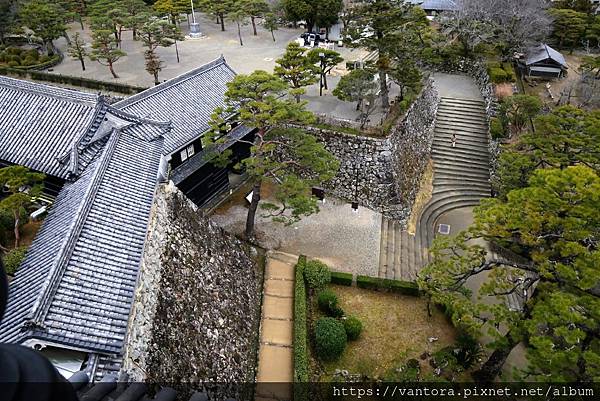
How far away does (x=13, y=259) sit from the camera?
14.8 metres

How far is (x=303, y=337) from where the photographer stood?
1730cm

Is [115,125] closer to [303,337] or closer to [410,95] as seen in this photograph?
[303,337]

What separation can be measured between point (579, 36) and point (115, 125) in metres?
42.6

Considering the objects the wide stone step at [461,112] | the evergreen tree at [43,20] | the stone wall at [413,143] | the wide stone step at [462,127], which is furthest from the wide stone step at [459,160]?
the evergreen tree at [43,20]

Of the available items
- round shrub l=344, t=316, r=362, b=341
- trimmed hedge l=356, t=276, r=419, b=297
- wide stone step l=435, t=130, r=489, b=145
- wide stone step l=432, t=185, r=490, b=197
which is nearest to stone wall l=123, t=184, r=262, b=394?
round shrub l=344, t=316, r=362, b=341

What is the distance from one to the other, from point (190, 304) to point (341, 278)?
8547mm

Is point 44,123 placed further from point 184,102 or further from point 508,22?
point 508,22

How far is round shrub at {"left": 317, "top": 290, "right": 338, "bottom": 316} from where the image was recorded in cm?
1898

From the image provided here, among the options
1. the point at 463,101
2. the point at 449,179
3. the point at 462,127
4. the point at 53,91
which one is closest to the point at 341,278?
the point at 449,179

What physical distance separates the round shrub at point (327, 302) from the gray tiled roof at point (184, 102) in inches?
398

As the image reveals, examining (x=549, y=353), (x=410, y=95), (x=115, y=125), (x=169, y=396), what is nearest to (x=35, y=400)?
(x=169, y=396)

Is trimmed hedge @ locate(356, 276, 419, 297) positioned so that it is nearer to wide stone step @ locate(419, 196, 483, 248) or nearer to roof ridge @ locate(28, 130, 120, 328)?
wide stone step @ locate(419, 196, 483, 248)

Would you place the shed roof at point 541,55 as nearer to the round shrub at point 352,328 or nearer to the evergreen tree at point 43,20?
the round shrub at point 352,328

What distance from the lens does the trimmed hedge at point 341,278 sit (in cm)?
2070
